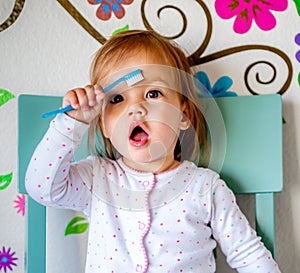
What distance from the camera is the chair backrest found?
831mm

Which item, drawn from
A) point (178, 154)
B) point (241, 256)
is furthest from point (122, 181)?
point (241, 256)

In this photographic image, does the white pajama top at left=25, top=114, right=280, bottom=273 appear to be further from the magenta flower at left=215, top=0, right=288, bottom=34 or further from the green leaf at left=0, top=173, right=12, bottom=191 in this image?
the magenta flower at left=215, top=0, right=288, bottom=34

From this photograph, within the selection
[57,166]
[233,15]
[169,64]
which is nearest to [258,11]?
[233,15]

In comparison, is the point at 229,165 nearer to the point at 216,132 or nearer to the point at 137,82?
the point at 216,132

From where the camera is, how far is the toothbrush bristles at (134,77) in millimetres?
720

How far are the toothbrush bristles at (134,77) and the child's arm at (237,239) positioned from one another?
194 millimetres

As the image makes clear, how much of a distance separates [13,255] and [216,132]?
395 millimetres

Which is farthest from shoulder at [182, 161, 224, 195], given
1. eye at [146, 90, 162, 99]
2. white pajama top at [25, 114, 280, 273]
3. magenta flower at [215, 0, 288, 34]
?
magenta flower at [215, 0, 288, 34]

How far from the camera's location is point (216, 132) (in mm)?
805

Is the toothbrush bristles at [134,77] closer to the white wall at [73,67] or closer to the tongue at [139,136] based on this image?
the tongue at [139,136]

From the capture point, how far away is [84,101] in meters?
0.71

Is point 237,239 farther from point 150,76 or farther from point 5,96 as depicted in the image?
point 5,96

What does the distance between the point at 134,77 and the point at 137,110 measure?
0.05 m

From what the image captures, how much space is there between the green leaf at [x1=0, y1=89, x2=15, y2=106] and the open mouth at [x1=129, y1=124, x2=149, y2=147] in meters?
0.27
